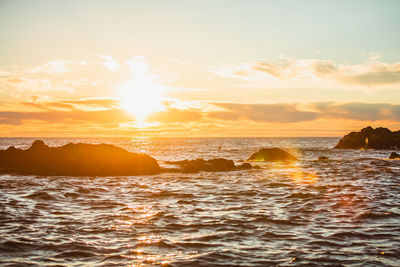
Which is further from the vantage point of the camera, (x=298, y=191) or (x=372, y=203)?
(x=298, y=191)

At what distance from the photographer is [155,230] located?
427 inches

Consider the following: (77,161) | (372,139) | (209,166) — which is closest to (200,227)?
(77,161)

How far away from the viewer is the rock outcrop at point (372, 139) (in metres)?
83.3

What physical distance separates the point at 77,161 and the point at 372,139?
250ft

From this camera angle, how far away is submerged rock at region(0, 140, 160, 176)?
29.6m

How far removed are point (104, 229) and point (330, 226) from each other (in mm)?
7421

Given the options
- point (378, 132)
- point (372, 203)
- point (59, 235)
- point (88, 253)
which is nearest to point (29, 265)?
point (88, 253)

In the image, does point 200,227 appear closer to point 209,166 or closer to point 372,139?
point 209,166

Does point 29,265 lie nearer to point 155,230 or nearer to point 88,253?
point 88,253

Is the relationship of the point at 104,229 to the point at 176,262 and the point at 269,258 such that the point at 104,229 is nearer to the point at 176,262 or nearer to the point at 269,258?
the point at 176,262

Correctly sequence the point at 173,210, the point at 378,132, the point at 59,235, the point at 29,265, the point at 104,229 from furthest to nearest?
the point at 378,132 → the point at 173,210 → the point at 104,229 → the point at 59,235 → the point at 29,265

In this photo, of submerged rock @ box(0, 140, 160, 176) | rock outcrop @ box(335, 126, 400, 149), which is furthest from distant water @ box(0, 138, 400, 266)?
rock outcrop @ box(335, 126, 400, 149)

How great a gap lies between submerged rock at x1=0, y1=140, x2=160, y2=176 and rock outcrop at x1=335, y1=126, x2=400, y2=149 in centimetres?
7006

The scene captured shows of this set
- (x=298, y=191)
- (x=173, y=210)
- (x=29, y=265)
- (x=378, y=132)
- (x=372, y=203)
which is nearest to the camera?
(x=29, y=265)
